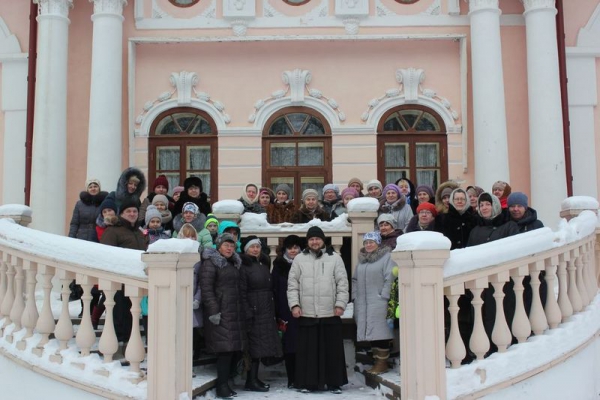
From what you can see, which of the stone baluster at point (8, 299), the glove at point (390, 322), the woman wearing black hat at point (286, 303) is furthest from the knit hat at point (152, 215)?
the glove at point (390, 322)

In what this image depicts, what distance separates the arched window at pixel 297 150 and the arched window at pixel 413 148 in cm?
86

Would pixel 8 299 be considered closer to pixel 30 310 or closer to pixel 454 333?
pixel 30 310

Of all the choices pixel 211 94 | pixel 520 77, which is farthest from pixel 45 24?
pixel 520 77

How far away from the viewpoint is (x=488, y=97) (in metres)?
11.3

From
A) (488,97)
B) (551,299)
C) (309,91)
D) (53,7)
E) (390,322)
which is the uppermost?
(53,7)

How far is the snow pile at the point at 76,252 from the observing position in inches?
209

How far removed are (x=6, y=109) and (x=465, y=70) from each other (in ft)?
23.5

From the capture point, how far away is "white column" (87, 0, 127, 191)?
37.1 ft

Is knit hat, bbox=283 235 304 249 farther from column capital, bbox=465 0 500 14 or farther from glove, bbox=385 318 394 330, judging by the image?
column capital, bbox=465 0 500 14

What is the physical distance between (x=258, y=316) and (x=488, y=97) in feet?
20.8

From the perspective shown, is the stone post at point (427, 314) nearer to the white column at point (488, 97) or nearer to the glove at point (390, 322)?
the glove at point (390, 322)

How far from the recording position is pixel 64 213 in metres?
11.6

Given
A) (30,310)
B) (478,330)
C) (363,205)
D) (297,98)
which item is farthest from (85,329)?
(297,98)

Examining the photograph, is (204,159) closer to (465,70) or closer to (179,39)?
(179,39)
